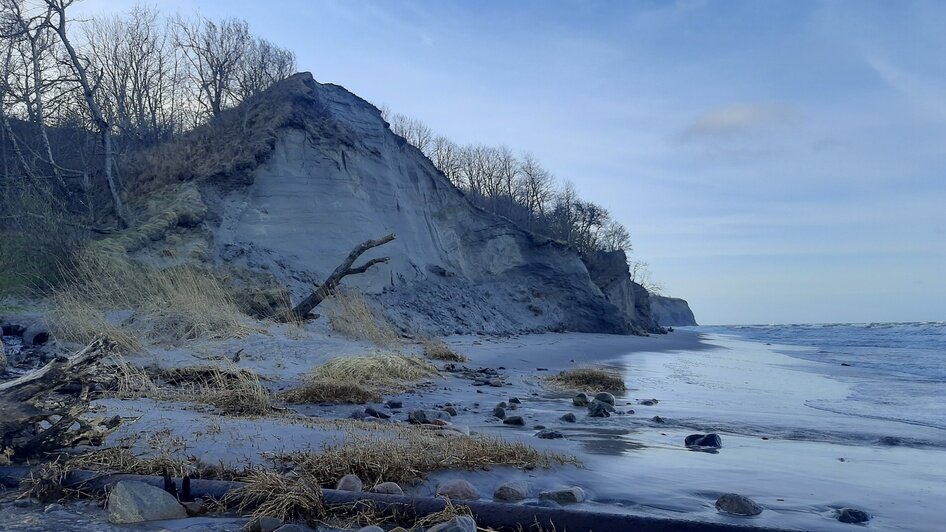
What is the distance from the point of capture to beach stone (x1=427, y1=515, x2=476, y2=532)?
250 centimetres

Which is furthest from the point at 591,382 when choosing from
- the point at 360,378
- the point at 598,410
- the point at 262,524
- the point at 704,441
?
the point at 262,524

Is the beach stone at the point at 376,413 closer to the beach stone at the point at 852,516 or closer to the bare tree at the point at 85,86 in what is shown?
the beach stone at the point at 852,516

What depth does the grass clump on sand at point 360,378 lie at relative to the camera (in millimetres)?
6734

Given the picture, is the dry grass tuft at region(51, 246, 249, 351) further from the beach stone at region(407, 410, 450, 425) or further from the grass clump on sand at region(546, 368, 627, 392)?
the grass clump on sand at region(546, 368, 627, 392)

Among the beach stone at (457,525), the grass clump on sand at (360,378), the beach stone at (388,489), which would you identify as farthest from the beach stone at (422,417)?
the beach stone at (457,525)

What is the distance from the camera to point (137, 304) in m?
10.9

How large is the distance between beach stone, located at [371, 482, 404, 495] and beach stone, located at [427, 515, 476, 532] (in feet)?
1.65

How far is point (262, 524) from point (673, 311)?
392ft

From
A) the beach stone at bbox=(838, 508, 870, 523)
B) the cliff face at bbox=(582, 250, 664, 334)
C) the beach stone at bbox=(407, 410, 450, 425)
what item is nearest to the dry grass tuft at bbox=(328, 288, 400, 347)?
the beach stone at bbox=(407, 410, 450, 425)

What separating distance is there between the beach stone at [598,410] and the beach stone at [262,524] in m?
4.56

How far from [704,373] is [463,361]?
517 centimetres

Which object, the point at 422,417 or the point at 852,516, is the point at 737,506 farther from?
the point at 422,417

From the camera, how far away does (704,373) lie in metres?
13.5

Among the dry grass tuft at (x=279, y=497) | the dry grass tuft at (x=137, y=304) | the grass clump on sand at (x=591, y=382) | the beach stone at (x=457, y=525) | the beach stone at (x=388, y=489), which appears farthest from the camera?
the grass clump on sand at (x=591, y=382)
